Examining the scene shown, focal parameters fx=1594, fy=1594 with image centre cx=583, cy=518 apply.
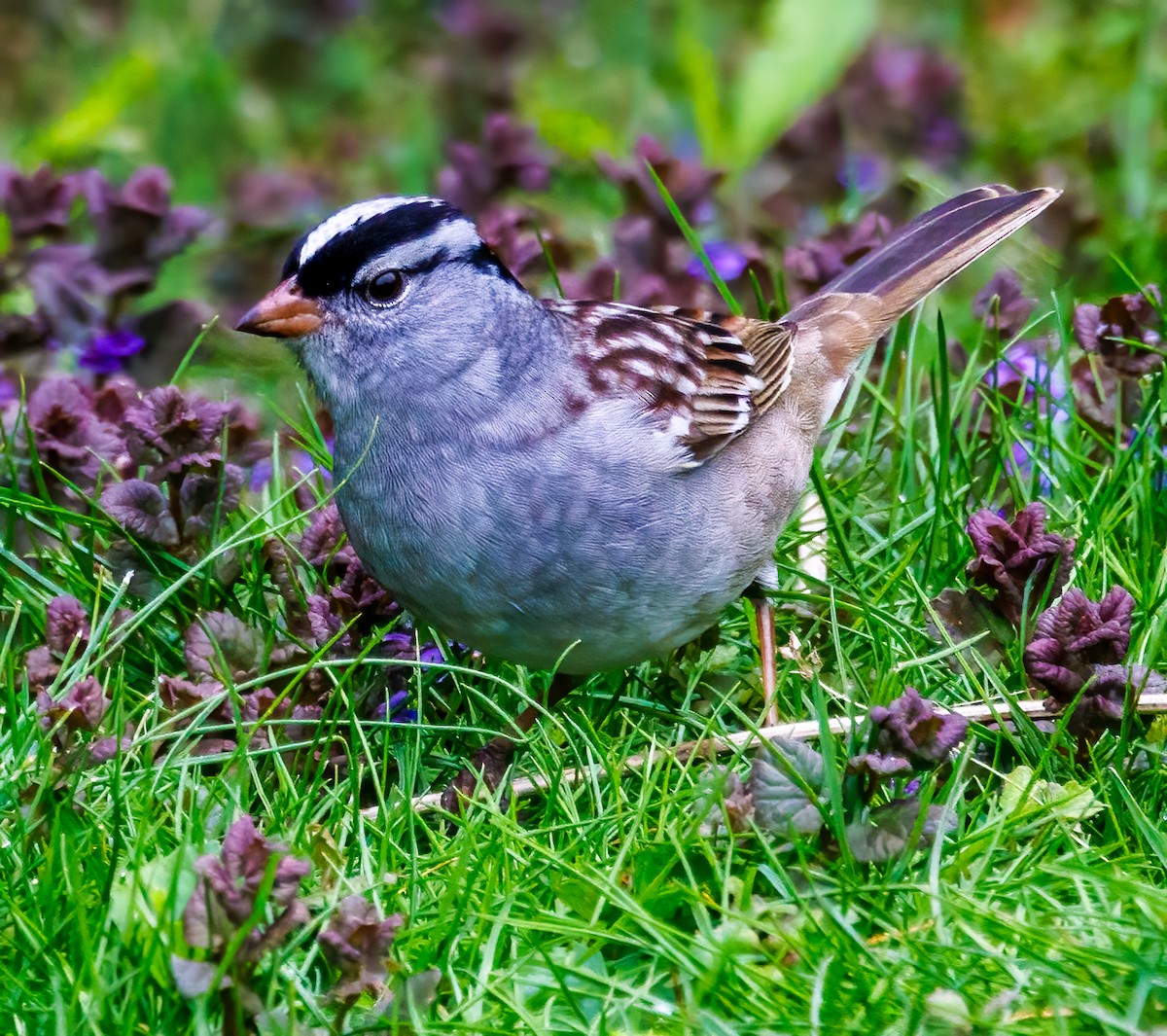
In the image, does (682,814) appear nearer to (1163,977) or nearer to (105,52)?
(1163,977)

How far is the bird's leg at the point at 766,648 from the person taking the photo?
299cm

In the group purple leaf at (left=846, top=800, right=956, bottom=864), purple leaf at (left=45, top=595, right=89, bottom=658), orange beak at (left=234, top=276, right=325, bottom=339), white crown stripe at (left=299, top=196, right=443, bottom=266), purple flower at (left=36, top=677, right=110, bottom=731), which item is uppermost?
white crown stripe at (left=299, top=196, right=443, bottom=266)

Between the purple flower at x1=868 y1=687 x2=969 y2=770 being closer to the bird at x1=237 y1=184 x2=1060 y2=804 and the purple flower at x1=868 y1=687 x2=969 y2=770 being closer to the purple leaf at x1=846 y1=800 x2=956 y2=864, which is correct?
the purple leaf at x1=846 y1=800 x2=956 y2=864

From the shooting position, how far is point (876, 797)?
2.71 metres

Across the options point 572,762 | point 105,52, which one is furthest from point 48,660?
point 105,52

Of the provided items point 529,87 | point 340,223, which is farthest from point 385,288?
point 529,87

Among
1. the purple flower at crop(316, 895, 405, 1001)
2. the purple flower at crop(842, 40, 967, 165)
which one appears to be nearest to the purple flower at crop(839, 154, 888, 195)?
the purple flower at crop(842, 40, 967, 165)

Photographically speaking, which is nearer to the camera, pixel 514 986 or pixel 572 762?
pixel 514 986

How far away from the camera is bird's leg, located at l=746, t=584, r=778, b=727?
2.99 metres

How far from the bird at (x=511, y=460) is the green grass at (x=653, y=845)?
16cm

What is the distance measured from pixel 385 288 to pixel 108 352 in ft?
4.73

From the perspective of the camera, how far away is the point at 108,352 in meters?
4.22

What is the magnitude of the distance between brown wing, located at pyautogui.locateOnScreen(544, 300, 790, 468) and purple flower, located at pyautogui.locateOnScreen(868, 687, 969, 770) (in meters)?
0.83

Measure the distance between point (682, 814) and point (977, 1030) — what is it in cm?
64
